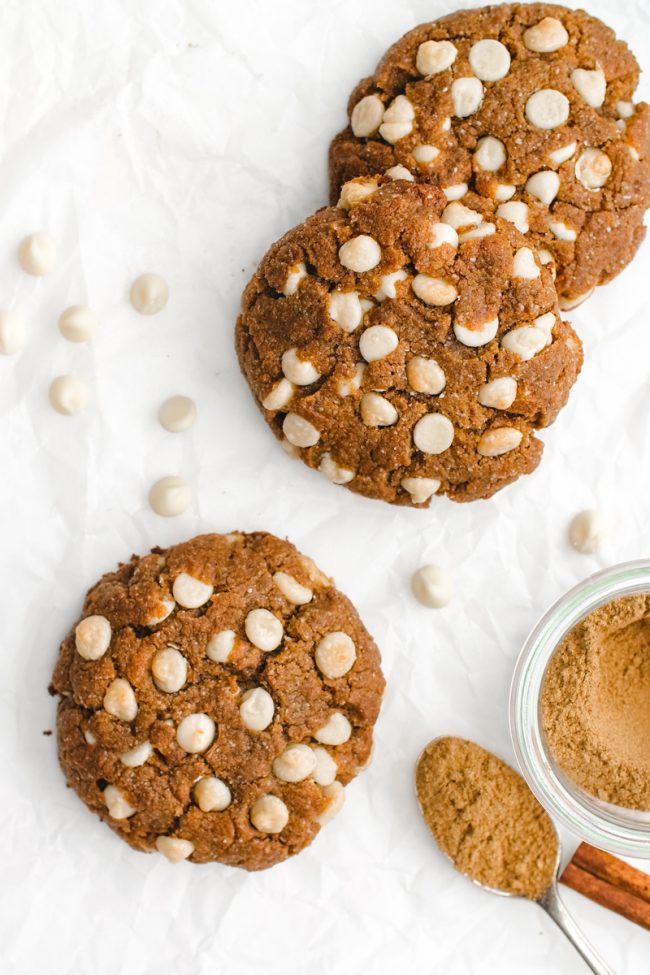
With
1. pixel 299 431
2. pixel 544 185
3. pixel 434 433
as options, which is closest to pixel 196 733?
pixel 299 431

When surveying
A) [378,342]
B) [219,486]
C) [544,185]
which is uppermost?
A: [544,185]

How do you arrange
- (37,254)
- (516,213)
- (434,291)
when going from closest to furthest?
(434,291) → (516,213) → (37,254)

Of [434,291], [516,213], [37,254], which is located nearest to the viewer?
[434,291]

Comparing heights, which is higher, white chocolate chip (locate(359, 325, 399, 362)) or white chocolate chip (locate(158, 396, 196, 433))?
white chocolate chip (locate(359, 325, 399, 362))

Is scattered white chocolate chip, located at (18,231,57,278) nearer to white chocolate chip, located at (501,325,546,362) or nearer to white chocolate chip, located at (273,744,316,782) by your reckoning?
white chocolate chip, located at (501,325,546,362)

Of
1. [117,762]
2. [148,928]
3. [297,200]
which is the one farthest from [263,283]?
[148,928]

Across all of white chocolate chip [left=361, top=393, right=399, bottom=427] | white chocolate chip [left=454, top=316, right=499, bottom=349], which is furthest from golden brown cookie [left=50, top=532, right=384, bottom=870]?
white chocolate chip [left=454, top=316, right=499, bottom=349]

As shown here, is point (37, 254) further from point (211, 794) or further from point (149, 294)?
point (211, 794)
